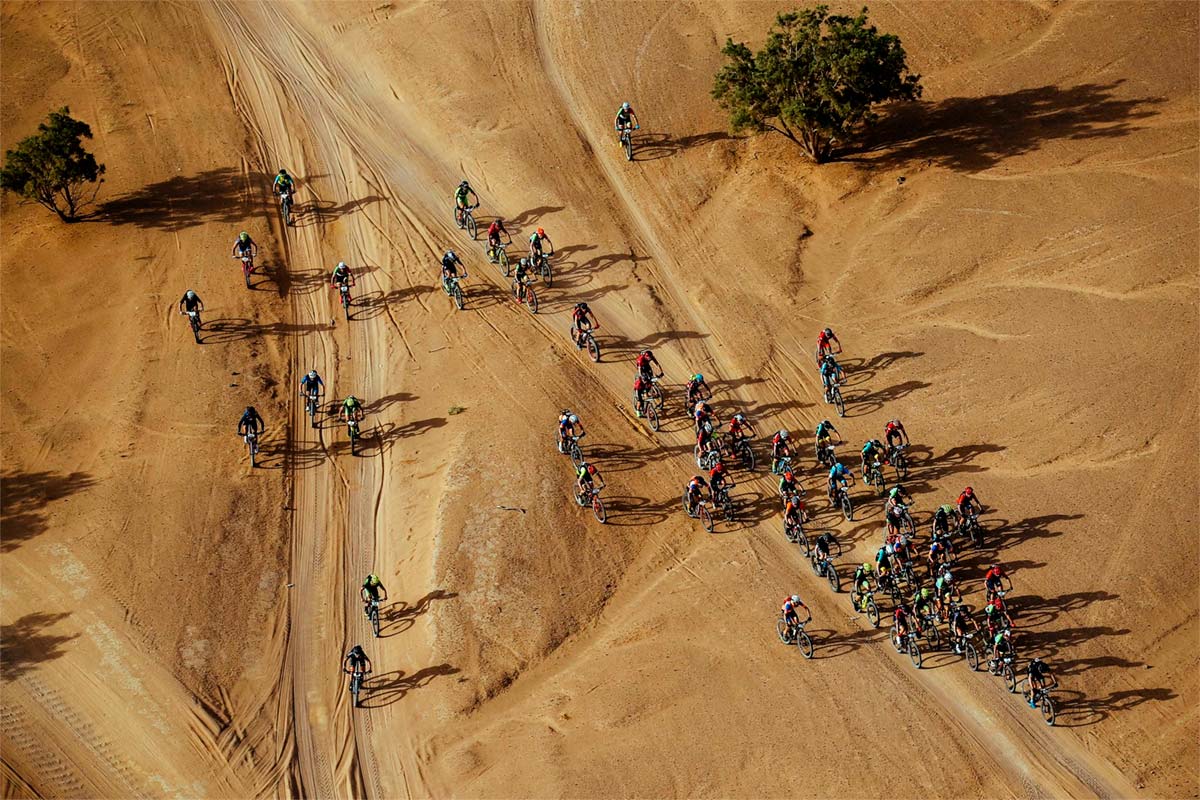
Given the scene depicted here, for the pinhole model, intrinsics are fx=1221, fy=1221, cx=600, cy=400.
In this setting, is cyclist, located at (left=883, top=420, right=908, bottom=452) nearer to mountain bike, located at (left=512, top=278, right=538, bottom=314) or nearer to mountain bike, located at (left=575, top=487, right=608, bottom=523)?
mountain bike, located at (left=575, top=487, right=608, bottom=523)

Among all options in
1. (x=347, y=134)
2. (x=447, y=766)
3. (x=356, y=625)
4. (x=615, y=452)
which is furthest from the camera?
(x=347, y=134)

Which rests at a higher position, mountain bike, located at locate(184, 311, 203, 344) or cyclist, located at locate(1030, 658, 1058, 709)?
mountain bike, located at locate(184, 311, 203, 344)

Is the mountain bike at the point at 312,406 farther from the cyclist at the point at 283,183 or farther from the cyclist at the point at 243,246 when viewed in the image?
the cyclist at the point at 283,183

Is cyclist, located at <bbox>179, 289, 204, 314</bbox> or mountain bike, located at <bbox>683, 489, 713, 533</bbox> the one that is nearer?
mountain bike, located at <bbox>683, 489, 713, 533</bbox>

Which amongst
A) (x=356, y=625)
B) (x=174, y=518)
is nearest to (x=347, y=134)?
(x=174, y=518)

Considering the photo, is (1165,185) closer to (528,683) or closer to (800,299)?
(800,299)

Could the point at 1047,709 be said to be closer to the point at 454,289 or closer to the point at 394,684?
the point at 394,684

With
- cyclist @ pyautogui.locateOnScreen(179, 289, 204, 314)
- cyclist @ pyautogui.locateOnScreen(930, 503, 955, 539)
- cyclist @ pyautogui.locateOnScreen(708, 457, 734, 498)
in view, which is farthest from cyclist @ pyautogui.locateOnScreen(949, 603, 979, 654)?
cyclist @ pyautogui.locateOnScreen(179, 289, 204, 314)
